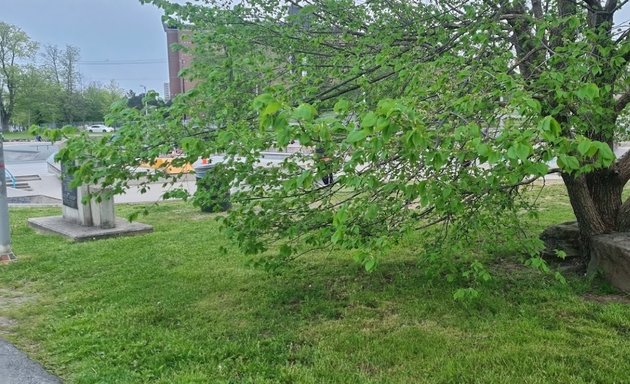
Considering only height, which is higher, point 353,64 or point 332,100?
point 353,64

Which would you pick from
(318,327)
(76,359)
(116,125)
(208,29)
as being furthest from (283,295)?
(208,29)

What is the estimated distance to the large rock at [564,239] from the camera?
4.99m

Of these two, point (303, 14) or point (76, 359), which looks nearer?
Result: point (76, 359)

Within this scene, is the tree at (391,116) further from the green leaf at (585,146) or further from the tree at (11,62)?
the tree at (11,62)

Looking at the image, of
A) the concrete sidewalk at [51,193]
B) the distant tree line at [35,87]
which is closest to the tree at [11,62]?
the distant tree line at [35,87]

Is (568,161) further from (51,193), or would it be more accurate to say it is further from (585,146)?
(51,193)

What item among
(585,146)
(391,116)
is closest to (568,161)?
(585,146)

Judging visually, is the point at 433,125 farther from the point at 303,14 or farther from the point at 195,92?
the point at 303,14

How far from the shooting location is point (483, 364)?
3.03 metres

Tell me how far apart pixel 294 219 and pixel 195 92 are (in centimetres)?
113

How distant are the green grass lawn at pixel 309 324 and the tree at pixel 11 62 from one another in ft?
189

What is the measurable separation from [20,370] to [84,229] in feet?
16.1

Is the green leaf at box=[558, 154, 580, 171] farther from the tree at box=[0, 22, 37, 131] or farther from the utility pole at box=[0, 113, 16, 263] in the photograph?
the tree at box=[0, 22, 37, 131]

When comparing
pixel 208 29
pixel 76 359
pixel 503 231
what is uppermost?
pixel 208 29
